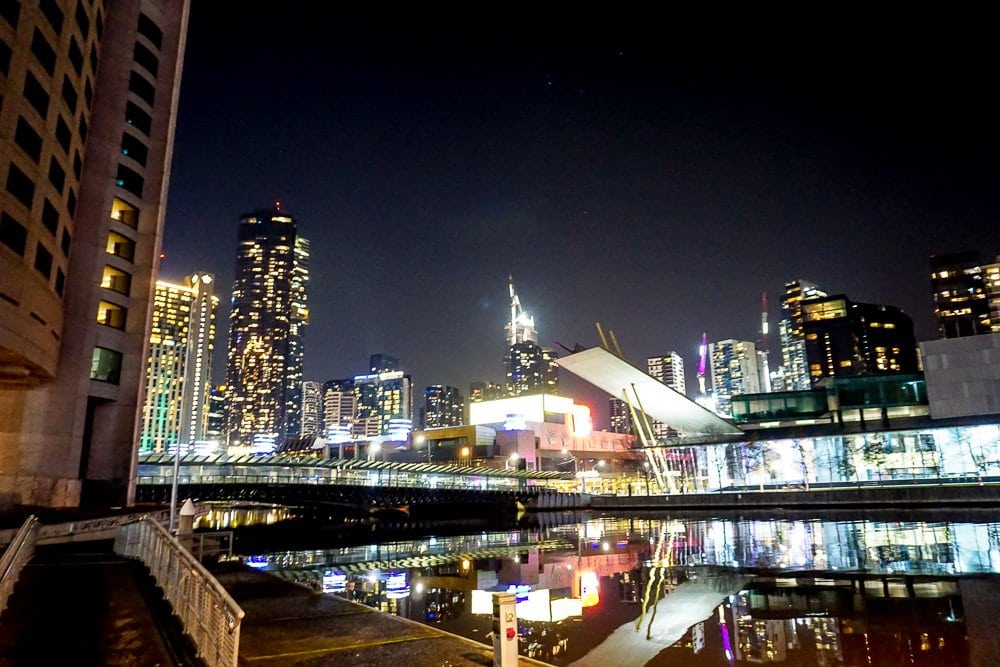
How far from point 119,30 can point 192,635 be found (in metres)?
58.5

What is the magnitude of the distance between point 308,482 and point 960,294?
19081cm

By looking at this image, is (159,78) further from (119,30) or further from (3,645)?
(3,645)

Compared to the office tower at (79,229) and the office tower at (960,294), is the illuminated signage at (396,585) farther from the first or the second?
the office tower at (960,294)

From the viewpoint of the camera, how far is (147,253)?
53750 mm

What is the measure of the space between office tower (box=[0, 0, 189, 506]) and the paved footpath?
89.8 ft

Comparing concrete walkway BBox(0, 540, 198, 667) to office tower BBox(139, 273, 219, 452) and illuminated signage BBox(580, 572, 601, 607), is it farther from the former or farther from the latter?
office tower BBox(139, 273, 219, 452)

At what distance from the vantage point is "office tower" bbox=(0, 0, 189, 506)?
34.1 metres

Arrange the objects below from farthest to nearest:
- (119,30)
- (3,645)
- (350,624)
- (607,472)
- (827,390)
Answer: (607,472)
(827,390)
(119,30)
(350,624)
(3,645)

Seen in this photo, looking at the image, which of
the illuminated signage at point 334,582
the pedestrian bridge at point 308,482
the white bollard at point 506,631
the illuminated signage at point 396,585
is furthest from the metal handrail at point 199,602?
the pedestrian bridge at point 308,482

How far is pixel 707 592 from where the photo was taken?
55.6 feet

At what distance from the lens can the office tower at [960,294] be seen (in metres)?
170

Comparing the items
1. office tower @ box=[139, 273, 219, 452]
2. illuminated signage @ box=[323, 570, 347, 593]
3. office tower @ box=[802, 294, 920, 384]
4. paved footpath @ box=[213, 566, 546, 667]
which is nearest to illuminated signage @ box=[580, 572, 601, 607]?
paved footpath @ box=[213, 566, 546, 667]

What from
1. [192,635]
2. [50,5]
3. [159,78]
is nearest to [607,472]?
[159,78]

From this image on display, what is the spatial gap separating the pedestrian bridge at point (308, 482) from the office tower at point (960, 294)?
161 meters
